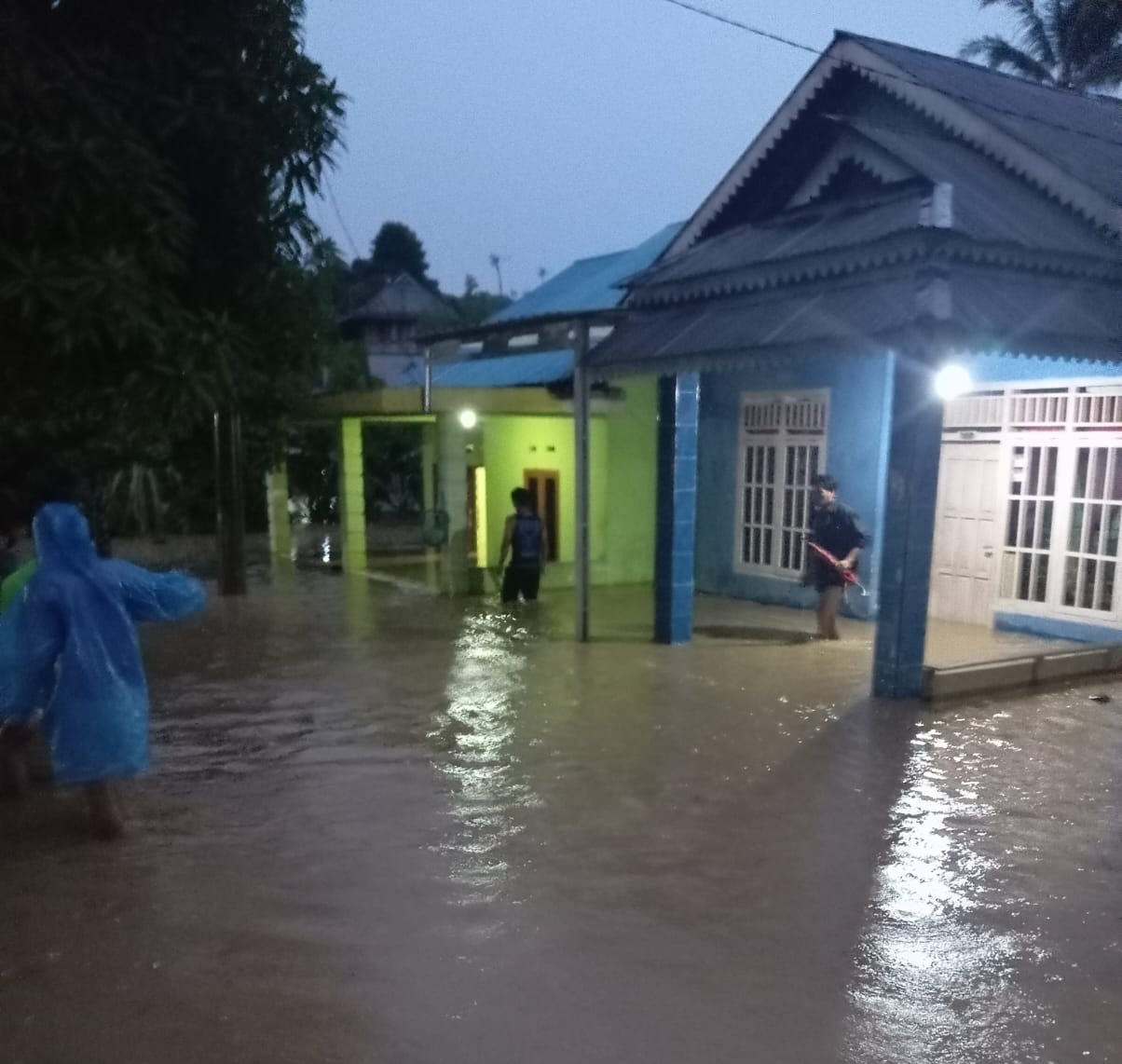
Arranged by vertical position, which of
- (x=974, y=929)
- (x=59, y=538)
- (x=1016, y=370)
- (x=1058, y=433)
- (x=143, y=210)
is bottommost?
(x=974, y=929)

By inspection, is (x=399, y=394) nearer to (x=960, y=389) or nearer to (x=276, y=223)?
(x=276, y=223)

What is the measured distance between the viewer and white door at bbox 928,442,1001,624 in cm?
1042

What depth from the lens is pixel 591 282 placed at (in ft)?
52.1

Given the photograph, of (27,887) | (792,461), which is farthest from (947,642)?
(27,887)

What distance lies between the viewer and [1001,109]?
32.0ft

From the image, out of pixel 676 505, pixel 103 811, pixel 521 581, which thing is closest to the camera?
pixel 103 811

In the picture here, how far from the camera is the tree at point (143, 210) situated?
19.3 feet

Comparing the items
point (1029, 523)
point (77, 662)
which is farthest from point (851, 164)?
point (77, 662)

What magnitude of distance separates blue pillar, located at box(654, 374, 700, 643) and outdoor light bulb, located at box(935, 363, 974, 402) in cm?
227

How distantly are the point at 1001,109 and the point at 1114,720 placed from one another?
614 centimetres

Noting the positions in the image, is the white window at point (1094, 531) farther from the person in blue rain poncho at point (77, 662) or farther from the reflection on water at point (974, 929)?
the person in blue rain poncho at point (77, 662)

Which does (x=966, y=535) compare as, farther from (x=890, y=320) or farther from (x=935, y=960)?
(x=935, y=960)

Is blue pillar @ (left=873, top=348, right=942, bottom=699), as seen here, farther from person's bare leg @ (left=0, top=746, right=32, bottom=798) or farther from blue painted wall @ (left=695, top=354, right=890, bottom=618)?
person's bare leg @ (left=0, top=746, right=32, bottom=798)

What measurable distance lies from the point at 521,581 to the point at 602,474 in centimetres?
212
